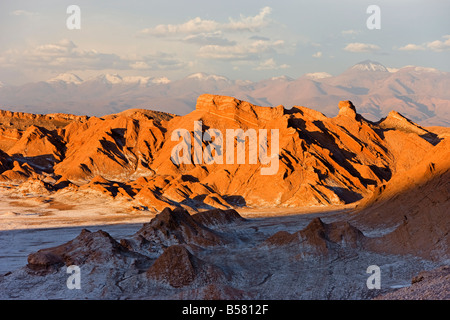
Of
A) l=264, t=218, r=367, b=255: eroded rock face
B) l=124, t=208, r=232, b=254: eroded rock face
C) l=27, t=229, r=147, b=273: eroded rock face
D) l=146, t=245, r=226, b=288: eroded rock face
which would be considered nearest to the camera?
l=146, t=245, r=226, b=288: eroded rock face

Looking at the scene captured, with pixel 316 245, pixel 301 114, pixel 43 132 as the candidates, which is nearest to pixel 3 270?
pixel 316 245

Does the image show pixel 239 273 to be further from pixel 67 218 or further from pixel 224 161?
pixel 224 161

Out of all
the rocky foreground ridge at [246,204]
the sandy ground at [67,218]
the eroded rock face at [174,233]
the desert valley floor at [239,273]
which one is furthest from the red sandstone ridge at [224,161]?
the eroded rock face at [174,233]

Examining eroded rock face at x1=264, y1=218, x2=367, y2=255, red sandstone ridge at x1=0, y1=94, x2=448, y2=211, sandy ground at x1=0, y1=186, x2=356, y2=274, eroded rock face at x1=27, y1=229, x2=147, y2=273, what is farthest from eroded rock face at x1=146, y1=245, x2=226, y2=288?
red sandstone ridge at x1=0, y1=94, x2=448, y2=211

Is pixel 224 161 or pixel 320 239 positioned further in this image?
pixel 224 161

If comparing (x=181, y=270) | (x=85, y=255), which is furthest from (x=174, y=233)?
(x=181, y=270)

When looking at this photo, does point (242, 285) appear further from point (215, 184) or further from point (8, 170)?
point (8, 170)

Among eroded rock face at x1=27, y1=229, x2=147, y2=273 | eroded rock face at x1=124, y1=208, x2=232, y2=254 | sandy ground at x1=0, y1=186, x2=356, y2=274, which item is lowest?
sandy ground at x1=0, y1=186, x2=356, y2=274

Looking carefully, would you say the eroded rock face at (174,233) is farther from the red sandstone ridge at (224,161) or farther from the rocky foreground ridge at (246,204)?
the red sandstone ridge at (224,161)

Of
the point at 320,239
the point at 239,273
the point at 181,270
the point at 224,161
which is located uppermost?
the point at 181,270

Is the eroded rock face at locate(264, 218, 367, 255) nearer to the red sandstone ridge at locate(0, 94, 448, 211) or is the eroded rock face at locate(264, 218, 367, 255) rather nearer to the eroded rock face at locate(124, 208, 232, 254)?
the eroded rock face at locate(124, 208, 232, 254)
